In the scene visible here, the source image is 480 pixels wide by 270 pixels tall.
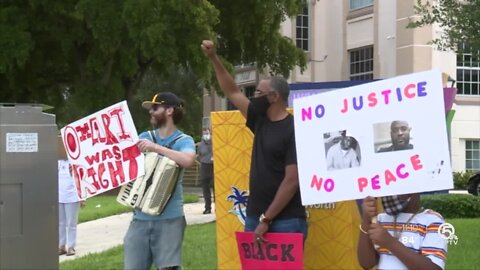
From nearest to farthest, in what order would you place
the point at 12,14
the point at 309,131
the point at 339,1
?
the point at 309,131 → the point at 12,14 → the point at 339,1

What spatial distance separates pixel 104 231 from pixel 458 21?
7.30 m

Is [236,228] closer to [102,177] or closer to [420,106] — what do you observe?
[102,177]

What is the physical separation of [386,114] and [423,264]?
2.67 ft

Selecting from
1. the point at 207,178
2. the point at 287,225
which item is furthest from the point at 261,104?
the point at 207,178

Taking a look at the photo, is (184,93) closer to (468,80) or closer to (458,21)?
(468,80)

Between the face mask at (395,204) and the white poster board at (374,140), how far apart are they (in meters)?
0.08

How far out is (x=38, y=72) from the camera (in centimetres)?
2503

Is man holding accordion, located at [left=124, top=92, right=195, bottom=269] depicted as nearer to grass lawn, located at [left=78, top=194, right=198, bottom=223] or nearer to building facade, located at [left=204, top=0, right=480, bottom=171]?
grass lawn, located at [left=78, top=194, right=198, bottom=223]

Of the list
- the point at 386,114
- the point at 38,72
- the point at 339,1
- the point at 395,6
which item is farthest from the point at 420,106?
the point at 339,1

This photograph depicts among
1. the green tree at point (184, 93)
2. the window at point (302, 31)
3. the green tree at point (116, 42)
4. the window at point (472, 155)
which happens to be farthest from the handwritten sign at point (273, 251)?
the green tree at point (184, 93)

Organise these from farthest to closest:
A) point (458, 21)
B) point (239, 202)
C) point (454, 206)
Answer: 1. point (454, 206)
2. point (458, 21)
3. point (239, 202)

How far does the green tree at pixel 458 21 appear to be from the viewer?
1100 cm

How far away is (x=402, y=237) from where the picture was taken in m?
3.99

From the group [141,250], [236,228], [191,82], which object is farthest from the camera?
[191,82]
